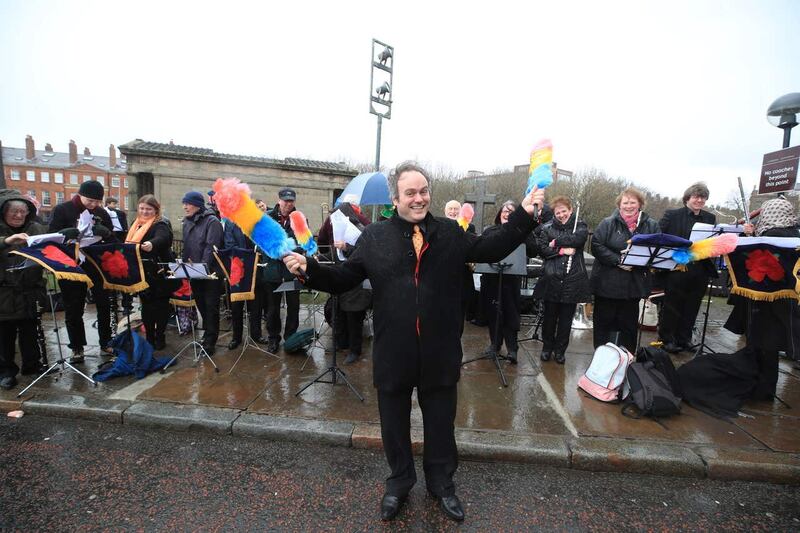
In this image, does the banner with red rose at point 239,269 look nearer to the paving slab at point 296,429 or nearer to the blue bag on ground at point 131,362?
the blue bag on ground at point 131,362

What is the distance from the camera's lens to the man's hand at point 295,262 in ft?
7.82

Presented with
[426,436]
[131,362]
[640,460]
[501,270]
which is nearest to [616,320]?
[501,270]

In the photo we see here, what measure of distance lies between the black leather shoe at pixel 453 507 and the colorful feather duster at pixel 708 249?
369cm

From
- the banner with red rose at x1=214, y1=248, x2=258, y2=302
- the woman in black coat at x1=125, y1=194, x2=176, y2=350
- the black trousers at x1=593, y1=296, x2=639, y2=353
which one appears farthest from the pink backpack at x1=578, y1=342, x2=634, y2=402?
the woman in black coat at x1=125, y1=194, x2=176, y2=350

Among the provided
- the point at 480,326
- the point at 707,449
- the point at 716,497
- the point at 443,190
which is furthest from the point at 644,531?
the point at 443,190

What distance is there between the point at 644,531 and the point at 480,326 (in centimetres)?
481

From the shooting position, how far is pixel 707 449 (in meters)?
3.38

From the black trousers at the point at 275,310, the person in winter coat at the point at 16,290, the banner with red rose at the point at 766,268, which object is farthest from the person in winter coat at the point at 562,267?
the person in winter coat at the point at 16,290

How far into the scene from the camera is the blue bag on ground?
4621mm

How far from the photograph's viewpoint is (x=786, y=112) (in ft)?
22.2

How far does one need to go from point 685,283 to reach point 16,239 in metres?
8.65

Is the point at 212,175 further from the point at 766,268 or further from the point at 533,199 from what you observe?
the point at 766,268

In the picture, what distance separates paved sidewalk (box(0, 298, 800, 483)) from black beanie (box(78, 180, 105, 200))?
84.9 inches

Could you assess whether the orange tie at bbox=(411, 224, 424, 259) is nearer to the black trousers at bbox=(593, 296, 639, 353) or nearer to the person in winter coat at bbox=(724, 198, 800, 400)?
the black trousers at bbox=(593, 296, 639, 353)
